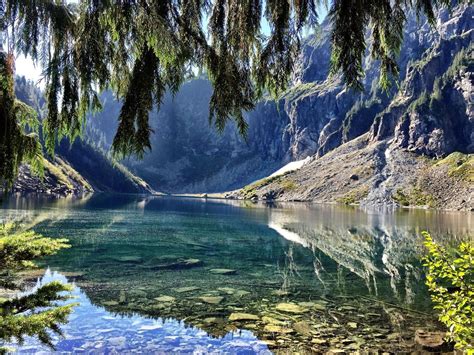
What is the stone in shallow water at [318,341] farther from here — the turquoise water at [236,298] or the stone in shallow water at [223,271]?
the stone in shallow water at [223,271]

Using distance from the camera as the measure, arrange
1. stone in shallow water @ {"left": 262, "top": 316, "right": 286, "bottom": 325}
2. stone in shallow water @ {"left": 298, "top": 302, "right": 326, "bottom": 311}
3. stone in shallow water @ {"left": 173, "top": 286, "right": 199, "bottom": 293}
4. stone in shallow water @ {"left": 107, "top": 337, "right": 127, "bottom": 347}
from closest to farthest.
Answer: stone in shallow water @ {"left": 107, "top": 337, "right": 127, "bottom": 347}
stone in shallow water @ {"left": 262, "top": 316, "right": 286, "bottom": 325}
stone in shallow water @ {"left": 298, "top": 302, "right": 326, "bottom": 311}
stone in shallow water @ {"left": 173, "top": 286, "right": 199, "bottom": 293}

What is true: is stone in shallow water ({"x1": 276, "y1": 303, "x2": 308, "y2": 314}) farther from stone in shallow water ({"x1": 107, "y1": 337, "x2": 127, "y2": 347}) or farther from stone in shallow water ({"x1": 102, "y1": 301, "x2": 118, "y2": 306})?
stone in shallow water ({"x1": 102, "y1": 301, "x2": 118, "y2": 306})

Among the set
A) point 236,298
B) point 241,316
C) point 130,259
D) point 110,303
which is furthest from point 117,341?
point 130,259

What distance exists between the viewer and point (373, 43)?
6.60 m

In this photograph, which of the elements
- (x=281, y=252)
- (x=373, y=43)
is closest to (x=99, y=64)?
(x=373, y=43)

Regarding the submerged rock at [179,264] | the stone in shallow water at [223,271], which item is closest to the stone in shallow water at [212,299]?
the stone in shallow water at [223,271]

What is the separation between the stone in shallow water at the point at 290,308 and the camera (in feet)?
57.1

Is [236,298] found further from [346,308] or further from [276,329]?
[346,308]

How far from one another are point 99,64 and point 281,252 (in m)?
32.8

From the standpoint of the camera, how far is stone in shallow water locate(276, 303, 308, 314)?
17.4 meters

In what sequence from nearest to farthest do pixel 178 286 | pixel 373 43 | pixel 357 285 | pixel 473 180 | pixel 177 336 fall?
pixel 373 43, pixel 177 336, pixel 178 286, pixel 357 285, pixel 473 180

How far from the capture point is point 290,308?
1778cm

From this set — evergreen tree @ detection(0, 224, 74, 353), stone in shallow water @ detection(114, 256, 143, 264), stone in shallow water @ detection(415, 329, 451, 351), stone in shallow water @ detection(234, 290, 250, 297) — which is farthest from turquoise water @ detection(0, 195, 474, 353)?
evergreen tree @ detection(0, 224, 74, 353)

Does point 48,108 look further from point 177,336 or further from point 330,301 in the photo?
point 330,301
